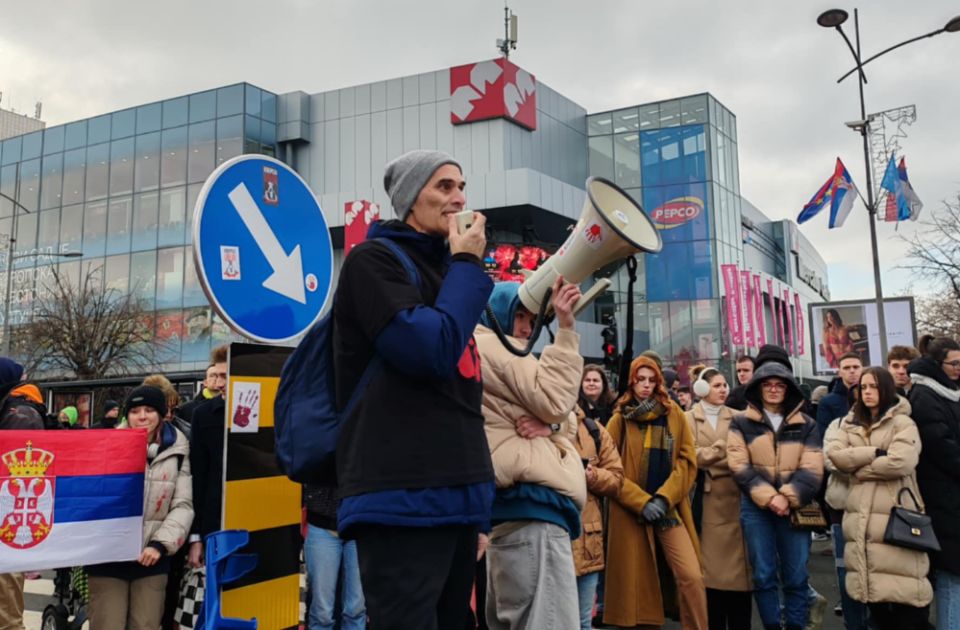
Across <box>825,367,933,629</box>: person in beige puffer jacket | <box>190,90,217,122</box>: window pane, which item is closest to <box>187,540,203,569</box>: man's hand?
<box>825,367,933,629</box>: person in beige puffer jacket

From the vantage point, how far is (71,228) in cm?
4281

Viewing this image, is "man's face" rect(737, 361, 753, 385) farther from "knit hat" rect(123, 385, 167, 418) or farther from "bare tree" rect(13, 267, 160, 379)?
"bare tree" rect(13, 267, 160, 379)

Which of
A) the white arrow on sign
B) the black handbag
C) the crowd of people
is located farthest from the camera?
the black handbag

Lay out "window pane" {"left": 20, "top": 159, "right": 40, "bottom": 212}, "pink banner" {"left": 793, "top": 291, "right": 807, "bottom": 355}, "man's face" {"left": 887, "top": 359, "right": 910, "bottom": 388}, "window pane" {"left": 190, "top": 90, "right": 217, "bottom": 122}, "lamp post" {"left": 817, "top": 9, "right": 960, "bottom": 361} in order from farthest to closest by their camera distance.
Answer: "pink banner" {"left": 793, "top": 291, "right": 807, "bottom": 355} < "window pane" {"left": 20, "top": 159, "right": 40, "bottom": 212} < "window pane" {"left": 190, "top": 90, "right": 217, "bottom": 122} < "lamp post" {"left": 817, "top": 9, "right": 960, "bottom": 361} < "man's face" {"left": 887, "top": 359, "right": 910, "bottom": 388}

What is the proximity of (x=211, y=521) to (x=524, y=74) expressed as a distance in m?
35.2

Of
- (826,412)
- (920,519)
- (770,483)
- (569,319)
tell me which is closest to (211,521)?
(569,319)

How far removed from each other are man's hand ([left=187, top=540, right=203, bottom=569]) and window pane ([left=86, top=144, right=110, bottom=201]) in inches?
1636

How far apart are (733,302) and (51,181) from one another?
3660cm

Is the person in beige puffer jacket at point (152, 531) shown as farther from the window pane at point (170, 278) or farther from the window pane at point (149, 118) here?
the window pane at point (149, 118)

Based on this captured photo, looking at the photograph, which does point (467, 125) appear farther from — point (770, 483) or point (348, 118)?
point (770, 483)

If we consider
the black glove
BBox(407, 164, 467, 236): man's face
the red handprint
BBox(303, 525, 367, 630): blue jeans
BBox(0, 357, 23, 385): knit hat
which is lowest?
BBox(303, 525, 367, 630): blue jeans

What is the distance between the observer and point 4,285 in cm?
4550

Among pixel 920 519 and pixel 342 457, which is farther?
pixel 920 519

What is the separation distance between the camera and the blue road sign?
3.47 metres
